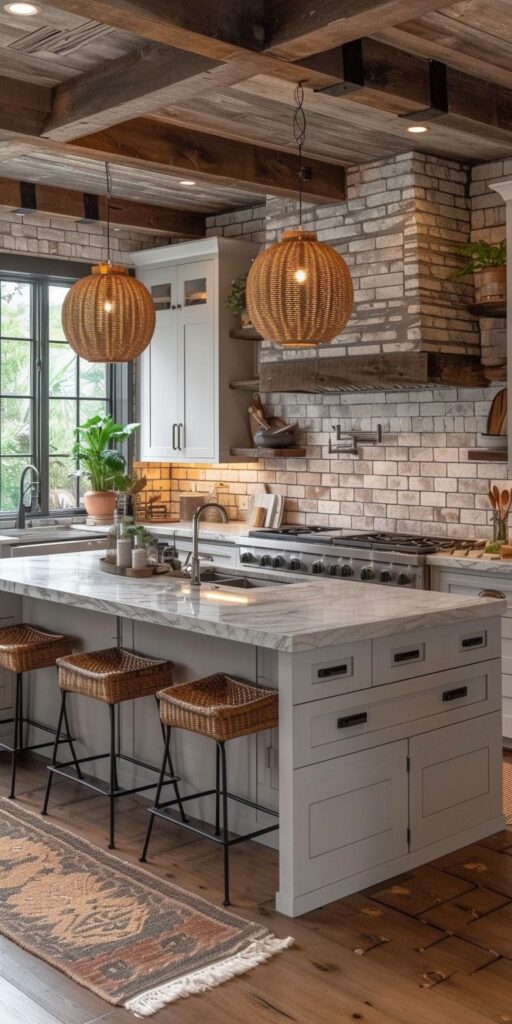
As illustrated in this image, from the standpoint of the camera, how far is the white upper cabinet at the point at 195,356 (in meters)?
7.21

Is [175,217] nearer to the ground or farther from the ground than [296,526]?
farther from the ground

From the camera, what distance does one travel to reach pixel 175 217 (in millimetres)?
7508

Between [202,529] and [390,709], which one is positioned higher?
[202,529]

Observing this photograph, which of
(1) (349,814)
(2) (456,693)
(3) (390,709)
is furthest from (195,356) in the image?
(1) (349,814)

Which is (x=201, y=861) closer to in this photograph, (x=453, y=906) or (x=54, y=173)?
(x=453, y=906)

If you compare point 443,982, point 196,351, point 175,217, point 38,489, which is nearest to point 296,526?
point 196,351

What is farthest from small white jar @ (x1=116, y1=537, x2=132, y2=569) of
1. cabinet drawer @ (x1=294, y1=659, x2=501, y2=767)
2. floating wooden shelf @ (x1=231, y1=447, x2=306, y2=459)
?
floating wooden shelf @ (x1=231, y1=447, x2=306, y2=459)

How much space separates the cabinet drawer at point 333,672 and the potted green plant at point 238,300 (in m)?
3.76

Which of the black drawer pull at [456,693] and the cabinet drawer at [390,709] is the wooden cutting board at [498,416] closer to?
the cabinet drawer at [390,709]

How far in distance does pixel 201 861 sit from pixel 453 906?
0.96m

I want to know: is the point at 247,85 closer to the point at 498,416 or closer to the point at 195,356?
the point at 498,416

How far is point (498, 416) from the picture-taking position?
5.88 meters

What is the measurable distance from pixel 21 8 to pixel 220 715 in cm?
254

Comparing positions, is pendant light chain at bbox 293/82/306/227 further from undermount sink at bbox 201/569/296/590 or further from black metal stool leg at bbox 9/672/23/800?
black metal stool leg at bbox 9/672/23/800
